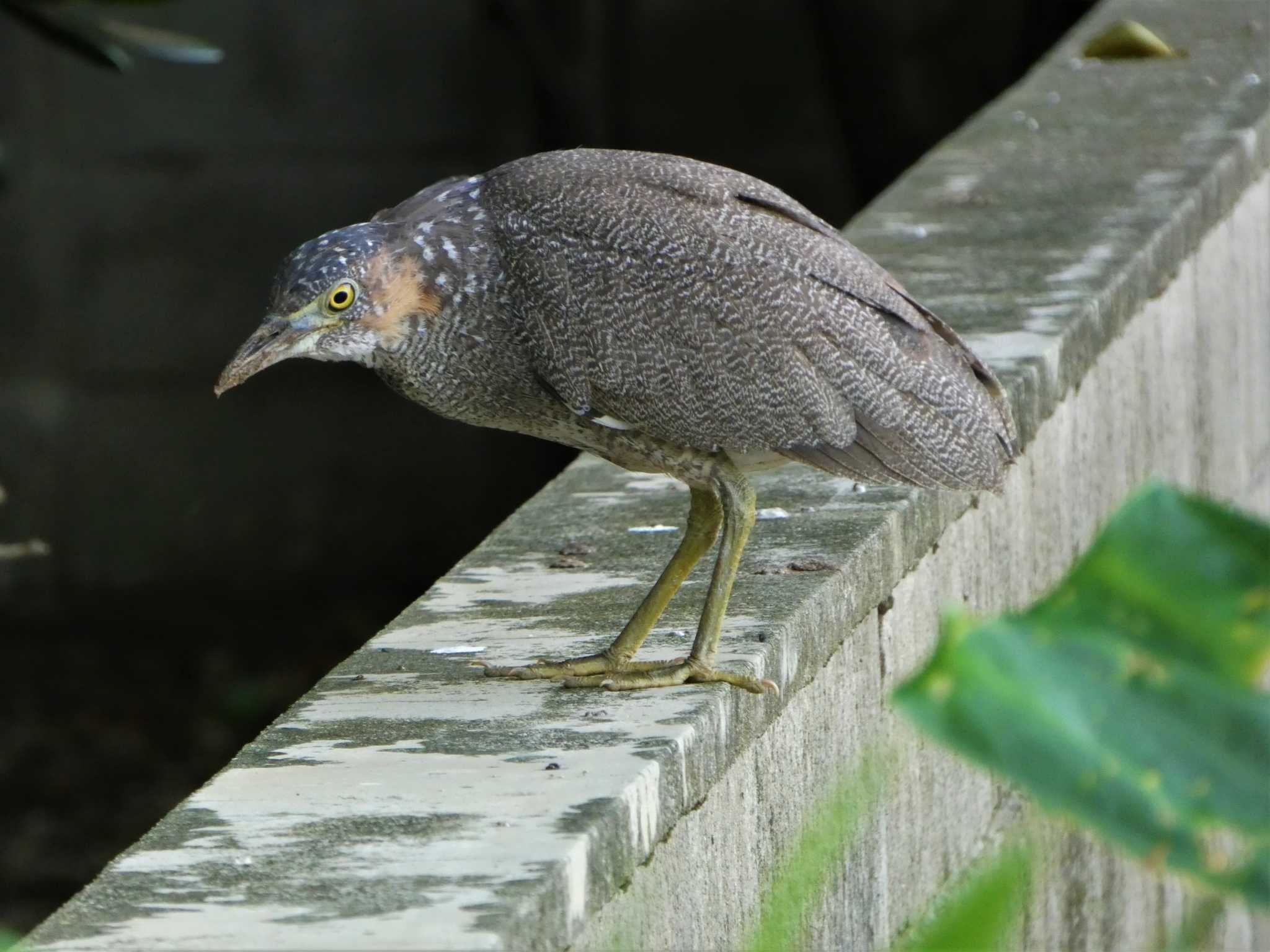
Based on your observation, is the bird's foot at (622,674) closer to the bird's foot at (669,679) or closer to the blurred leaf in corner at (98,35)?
the bird's foot at (669,679)

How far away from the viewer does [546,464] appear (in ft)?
30.8

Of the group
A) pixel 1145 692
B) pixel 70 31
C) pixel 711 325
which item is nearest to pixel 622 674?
pixel 711 325

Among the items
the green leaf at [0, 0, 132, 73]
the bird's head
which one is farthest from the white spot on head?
the green leaf at [0, 0, 132, 73]

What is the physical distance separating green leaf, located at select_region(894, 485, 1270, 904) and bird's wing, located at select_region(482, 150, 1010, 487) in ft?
5.98

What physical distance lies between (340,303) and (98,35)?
275cm

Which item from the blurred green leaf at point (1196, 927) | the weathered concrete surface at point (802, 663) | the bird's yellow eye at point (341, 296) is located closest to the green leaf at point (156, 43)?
the weathered concrete surface at point (802, 663)

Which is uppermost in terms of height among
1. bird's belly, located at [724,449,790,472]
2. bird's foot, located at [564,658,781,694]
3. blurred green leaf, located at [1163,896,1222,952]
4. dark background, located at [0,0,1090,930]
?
blurred green leaf, located at [1163,896,1222,952]

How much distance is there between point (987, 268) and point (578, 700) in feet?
7.70

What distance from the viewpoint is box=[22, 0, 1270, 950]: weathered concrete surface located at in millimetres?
2285

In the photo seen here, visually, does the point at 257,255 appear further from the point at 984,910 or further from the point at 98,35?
the point at 984,910

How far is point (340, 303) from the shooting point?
121 inches

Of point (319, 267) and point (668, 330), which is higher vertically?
point (319, 267)

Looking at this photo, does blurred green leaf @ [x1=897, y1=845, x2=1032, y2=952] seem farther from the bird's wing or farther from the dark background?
the dark background

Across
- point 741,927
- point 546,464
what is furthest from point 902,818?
point 546,464
